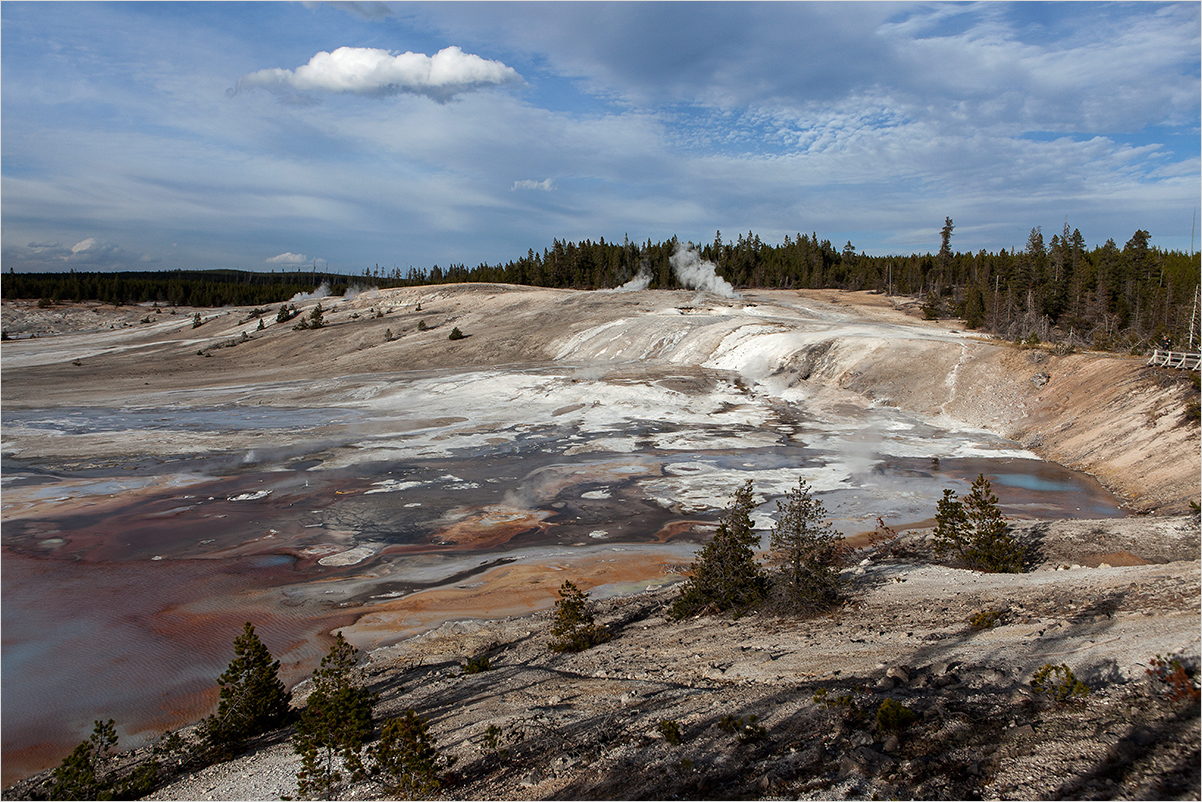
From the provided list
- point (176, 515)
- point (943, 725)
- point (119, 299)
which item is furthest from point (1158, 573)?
point (119, 299)

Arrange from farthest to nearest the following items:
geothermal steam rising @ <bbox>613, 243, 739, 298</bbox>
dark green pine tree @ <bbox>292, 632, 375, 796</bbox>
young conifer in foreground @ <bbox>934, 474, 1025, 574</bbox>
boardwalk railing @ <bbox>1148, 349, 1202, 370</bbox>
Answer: geothermal steam rising @ <bbox>613, 243, 739, 298</bbox> → boardwalk railing @ <bbox>1148, 349, 1202, 370</bbox> → young conifer in foreground @ <bbox>934, 474, 1025, 574</bbox> → dark green pine tree @ <bbox>292, 632, 375, 796</bbox>

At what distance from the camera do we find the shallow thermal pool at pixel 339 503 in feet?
31.6

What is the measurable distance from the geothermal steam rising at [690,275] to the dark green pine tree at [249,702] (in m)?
67.2

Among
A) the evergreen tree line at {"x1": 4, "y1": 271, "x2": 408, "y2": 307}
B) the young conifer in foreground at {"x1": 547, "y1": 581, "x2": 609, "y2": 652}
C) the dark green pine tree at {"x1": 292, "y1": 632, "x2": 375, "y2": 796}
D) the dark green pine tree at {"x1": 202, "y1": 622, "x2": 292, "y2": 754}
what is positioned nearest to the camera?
the dark green pine tree at {"x1": 292, "y1": 632, "x2": 375, "y2": 796}

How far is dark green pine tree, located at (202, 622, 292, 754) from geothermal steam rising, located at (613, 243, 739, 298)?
67.2m

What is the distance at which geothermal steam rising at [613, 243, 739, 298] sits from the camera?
253 ft

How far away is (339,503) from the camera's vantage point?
1662cm

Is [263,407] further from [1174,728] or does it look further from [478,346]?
[1174,728]

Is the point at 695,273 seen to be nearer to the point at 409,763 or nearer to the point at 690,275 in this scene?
the point at 690,275

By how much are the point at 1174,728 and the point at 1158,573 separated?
16.2ft

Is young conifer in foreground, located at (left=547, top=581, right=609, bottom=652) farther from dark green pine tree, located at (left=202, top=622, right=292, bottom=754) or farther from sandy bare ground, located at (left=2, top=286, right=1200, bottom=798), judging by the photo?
dark green pine tree, located at (left=202, top=622, right=292, bottom=754)

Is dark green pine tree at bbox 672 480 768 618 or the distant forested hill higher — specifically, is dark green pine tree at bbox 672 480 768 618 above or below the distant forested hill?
below

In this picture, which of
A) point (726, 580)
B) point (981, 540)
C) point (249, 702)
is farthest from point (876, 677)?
point (249, 702)

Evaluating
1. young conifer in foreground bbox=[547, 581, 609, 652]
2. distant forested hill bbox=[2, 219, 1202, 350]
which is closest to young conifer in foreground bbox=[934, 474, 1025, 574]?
young conifer in foreground bbox=[547, 581, 609, 652]
